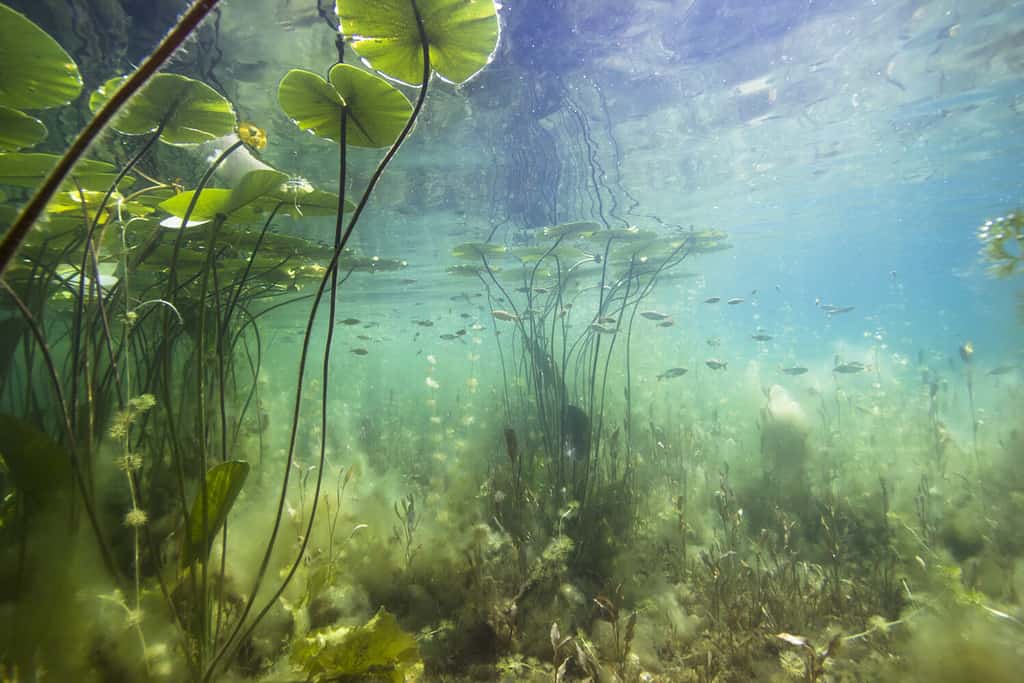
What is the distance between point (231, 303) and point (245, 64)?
6.40 m

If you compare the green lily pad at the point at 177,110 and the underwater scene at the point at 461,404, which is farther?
the green lily pad at the point at 177,110

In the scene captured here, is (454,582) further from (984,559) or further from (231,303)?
(984,559)

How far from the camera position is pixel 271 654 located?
3695 mm

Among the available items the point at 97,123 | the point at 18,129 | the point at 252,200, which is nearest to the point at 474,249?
the point at 252,200

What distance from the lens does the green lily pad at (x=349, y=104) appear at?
229 cm

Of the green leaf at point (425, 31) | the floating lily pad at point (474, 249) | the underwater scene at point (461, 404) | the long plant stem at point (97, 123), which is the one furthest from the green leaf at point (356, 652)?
the floating lily pad at point (474, 249)

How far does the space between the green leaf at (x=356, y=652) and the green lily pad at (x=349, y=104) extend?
3151 millimetres

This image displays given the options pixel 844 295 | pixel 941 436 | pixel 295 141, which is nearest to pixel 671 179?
pixel 941 436

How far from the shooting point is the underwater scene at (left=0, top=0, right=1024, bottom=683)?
2635 millimetres

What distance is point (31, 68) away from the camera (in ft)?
8.08

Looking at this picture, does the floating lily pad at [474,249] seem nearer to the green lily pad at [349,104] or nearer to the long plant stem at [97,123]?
the green lily pad at [349,104]

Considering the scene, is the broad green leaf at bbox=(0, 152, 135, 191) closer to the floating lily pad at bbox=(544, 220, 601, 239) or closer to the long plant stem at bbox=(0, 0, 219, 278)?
the long plant stem at bbox=(0, 0, 219, 278)

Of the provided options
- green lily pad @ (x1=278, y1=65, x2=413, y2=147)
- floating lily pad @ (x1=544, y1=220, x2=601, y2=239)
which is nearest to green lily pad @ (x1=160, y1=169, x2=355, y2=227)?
green lily pad @ (x1=278, y1=65, x2=413, y2=147)

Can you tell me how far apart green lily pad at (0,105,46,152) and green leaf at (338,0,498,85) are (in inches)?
88.1
